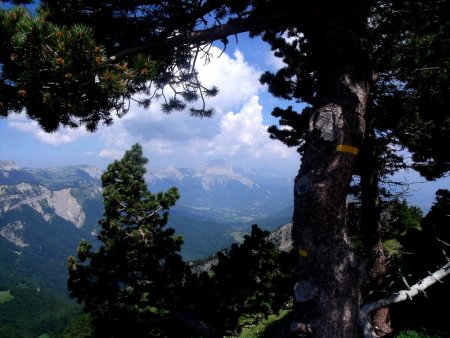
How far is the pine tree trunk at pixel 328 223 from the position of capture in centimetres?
432

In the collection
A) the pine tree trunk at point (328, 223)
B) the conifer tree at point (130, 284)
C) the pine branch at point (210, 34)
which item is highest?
Answer: the pine branch at point (210, 34)

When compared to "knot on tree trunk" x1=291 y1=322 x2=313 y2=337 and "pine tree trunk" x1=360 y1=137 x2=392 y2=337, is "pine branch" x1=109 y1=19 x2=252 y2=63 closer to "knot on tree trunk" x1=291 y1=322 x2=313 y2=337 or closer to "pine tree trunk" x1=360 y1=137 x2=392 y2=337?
"knot on tree trunk" x1=291 y1=322 x2=313 y2=337

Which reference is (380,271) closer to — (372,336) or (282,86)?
(372,336)

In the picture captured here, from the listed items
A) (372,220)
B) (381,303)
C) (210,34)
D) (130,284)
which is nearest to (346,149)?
(381,303)

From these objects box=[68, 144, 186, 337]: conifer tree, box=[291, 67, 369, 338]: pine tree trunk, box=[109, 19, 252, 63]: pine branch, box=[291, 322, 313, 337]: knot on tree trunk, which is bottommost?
box=[68, 144, 186, 337]: conifer tree

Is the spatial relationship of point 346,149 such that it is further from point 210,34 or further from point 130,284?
point 130,284

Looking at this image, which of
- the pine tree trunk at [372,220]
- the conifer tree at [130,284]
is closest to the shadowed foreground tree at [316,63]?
the pine tree trunk at [372,220]

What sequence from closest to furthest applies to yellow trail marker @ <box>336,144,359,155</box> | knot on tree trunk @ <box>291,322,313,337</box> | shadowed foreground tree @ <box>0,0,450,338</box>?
shadowed foreground tree @ <box>0,0,450,338</box>, knot on tree trunk @ <box>291,322,313,337</box>, yellow trail marker @ <box>336,144,359,155</box>

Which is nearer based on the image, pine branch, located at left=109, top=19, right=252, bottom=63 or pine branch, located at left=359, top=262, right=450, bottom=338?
pine branch, located at left=359, top=262, right=450, bottom=338

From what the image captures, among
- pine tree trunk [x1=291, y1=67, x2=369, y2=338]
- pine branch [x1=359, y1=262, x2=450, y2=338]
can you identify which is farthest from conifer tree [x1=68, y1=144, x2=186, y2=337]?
pine tree trunk [x1=291, y1=67, x2=369, y2=338]

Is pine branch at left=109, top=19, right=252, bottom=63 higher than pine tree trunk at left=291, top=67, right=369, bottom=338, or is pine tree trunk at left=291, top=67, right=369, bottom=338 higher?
pine branch at left=109, top=19, right=252, bottom=63

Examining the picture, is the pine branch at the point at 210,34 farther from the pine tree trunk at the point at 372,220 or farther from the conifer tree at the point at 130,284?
the conifer tree at the point at 130,284

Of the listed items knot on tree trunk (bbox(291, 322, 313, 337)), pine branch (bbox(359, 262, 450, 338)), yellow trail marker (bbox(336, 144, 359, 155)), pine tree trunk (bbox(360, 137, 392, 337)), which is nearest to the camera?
knot on tree trunk (bbox(291, 322, 313, 337))

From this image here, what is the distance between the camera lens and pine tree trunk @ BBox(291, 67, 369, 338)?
14.2 ft
